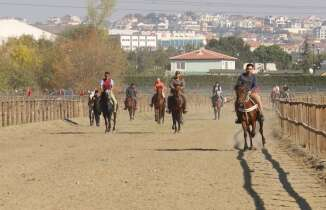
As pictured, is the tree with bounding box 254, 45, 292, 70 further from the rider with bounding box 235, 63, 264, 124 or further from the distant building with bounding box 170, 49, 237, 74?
the rider with bounding box 235, 63, 264, 124

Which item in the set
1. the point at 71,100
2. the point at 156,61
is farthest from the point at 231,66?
the point at 71,100

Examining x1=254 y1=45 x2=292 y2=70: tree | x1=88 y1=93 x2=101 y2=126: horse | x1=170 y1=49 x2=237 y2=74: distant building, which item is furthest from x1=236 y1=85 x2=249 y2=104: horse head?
x1=254 y1=45 x2=292 y2=70: tree

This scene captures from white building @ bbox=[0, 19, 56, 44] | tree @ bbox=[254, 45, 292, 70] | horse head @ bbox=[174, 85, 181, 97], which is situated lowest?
horse head @ bbox=[174, 85, 181, 97]

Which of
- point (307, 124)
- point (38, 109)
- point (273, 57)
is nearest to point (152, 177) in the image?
point (307, 124)

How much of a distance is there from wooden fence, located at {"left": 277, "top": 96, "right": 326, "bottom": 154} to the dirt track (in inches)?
31.2

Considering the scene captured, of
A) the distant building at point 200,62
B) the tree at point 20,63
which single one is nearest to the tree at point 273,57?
the distant building at point 200,62

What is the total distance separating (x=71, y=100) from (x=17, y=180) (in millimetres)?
39324

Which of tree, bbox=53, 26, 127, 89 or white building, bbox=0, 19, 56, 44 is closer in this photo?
tree, bbox=53, 26, 127, 89

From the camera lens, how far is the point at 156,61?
17800cm

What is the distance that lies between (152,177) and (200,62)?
498 feet

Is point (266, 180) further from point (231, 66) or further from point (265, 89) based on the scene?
point (231, 66)

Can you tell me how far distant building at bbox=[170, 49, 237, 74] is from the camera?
167 meters

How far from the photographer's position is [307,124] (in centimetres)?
2486

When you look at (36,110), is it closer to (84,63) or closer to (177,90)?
(177,90)
